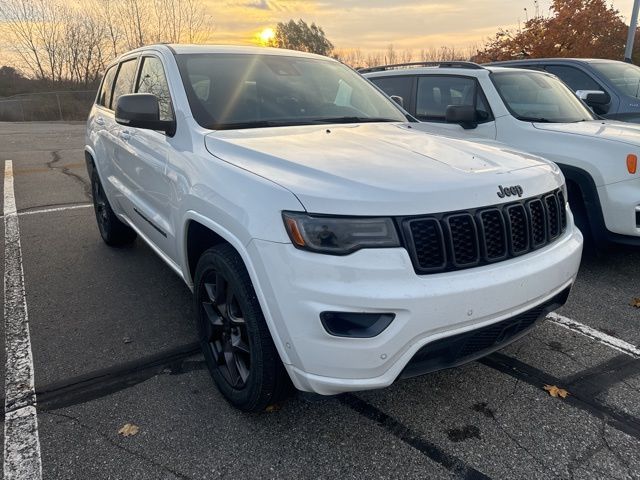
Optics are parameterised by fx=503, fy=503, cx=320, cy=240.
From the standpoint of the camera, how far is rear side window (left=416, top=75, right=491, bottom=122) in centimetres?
543

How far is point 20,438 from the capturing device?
7.98 feet

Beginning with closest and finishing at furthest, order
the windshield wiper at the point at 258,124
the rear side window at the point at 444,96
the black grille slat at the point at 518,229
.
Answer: the black grille slat at the point at 518,229, the windshield wiper at the point at 258,124, the rear side window at the point at 444,96

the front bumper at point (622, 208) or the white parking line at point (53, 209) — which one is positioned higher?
the front bumper at point (622, 208)

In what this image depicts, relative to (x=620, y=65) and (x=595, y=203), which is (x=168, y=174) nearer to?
(x=595, y=203)

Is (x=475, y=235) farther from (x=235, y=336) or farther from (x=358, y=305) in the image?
(x=235, y=336)

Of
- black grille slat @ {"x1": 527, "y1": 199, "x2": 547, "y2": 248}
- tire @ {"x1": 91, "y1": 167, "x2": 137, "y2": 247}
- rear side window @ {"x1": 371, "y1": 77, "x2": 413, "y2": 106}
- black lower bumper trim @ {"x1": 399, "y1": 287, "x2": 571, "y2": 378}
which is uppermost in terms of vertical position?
rear side window @ {"x1": 371, "y1": 77, "x2": 413, "y2": 106}

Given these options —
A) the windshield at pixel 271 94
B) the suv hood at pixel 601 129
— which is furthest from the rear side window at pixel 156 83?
the suv hood at pixel 601 129

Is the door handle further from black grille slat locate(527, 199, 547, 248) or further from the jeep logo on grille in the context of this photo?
black grille slat locate(527, 199, 547, 248)

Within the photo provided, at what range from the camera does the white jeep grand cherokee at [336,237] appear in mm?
1986

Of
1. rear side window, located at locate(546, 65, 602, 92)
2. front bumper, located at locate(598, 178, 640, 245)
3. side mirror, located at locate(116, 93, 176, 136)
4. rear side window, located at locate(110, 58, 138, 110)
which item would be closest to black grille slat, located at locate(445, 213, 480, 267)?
side mirror, located at locate(116, 93, 176, 136)

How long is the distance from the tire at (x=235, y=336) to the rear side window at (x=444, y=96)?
A: 3.83 meters

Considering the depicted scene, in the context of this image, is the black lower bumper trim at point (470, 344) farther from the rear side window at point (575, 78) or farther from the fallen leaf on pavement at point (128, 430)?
the rear side window at point (575, 78)

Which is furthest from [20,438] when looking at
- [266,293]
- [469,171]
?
[469,171]

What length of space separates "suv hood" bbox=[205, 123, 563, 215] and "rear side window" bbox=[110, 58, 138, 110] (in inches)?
73.2
